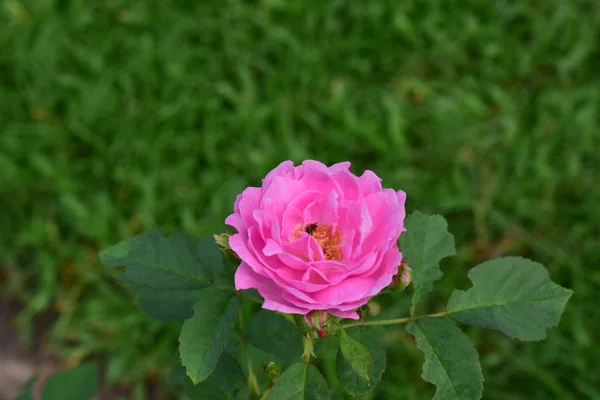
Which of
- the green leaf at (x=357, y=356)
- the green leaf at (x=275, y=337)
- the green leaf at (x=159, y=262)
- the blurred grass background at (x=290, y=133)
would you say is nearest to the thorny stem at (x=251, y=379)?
the green leaf at (x=275, y=337)

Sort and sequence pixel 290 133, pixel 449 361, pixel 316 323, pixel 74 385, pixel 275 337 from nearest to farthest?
pixel 316 323, pixel 449 361, pixel 275 337, pixel 74 385, pixel 290 133

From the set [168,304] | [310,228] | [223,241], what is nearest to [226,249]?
[223,241]

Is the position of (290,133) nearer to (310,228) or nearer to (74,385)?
(74,385)

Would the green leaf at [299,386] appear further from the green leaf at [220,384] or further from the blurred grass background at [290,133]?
the blurred grass background at [290,133]

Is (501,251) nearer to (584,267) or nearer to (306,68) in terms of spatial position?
(584,267)

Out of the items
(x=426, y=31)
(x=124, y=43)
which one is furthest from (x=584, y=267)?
(x=124, y=43)

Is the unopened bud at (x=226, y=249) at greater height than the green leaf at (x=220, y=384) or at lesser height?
greater

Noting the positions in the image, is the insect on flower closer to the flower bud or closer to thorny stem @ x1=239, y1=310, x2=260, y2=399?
the flower bud
